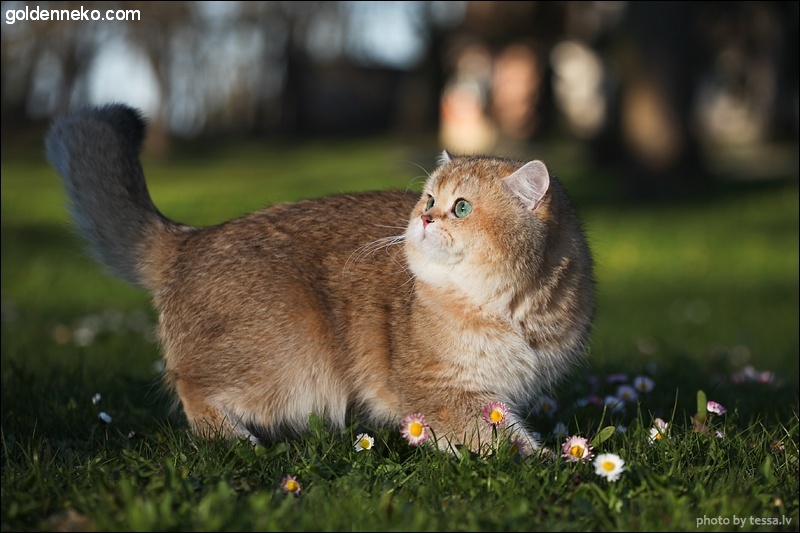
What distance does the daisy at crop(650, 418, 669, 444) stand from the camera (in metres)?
3.67

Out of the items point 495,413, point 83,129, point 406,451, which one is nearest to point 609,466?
point 495,413

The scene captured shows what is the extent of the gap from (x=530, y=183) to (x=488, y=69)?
3436 centimetres

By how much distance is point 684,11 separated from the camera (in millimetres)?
15648

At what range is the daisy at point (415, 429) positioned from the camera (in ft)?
12.0

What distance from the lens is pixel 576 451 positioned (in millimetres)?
3418

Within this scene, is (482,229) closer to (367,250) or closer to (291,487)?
(367,250)

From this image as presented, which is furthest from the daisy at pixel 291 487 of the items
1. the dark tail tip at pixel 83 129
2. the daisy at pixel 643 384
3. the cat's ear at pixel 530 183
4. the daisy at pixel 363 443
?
the daisy at pixel 643 384

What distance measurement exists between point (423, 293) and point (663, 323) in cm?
557

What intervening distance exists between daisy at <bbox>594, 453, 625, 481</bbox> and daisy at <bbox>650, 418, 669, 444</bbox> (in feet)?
1.72

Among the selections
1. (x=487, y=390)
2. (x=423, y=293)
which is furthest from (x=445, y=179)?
(x=487, y=390)

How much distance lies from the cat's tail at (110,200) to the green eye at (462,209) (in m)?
1.45

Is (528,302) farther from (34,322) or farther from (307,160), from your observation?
(307,160)

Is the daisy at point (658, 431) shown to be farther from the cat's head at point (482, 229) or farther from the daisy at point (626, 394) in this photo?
the cat's head at point (482, 229)

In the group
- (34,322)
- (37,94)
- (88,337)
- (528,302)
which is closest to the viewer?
(528,302)
